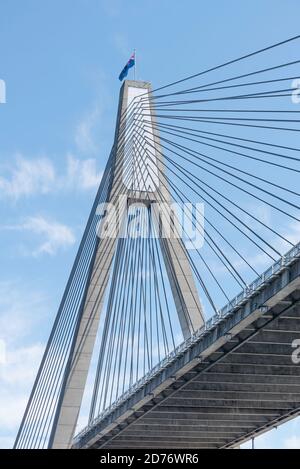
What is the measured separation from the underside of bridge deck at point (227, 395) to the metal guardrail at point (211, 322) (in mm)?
581

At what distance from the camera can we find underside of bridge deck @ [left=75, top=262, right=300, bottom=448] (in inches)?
1538

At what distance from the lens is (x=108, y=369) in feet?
160

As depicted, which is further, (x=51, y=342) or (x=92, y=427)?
(x=92, y=427)

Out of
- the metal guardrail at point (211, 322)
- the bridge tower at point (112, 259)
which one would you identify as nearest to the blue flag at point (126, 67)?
the bridge tower at point (112, 259)

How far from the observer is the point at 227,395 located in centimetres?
5062

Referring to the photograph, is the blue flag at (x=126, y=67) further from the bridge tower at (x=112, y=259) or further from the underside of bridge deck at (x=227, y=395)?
the underside of bridge deck at (x=227, y=395)

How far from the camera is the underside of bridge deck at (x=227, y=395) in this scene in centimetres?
3906

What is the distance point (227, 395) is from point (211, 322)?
12.0 metres
